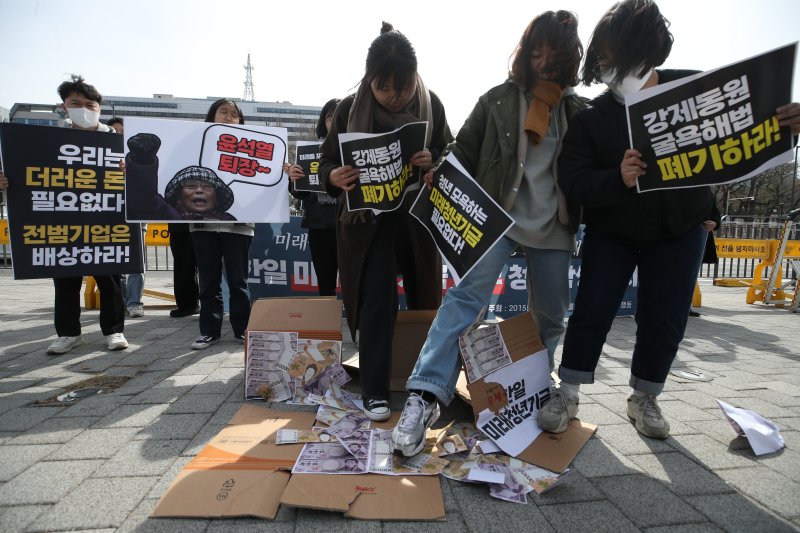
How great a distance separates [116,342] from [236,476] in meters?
2.51

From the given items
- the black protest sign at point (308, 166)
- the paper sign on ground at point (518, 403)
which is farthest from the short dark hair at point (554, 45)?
the black protest sign at point (308, 166)

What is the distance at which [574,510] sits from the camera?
1445 mm

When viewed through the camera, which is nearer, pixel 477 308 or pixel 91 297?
pixel 477 308

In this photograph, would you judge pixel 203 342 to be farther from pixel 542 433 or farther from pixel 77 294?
pixel 542 433

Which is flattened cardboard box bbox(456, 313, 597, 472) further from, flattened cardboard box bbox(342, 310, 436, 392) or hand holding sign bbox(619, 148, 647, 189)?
hand holding sign bbox(619, 148, 647, 189)

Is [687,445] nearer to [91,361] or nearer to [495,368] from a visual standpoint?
[495,368]

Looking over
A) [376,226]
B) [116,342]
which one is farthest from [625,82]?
[116,342]

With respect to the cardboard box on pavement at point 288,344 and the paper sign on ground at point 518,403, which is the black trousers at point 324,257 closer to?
the cardboard box on pavement at point 288,344

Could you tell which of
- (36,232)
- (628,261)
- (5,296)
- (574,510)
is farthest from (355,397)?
(5,296)

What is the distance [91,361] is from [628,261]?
3545 millimetres

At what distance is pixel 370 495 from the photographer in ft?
4.88

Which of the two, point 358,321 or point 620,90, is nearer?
point 620,90

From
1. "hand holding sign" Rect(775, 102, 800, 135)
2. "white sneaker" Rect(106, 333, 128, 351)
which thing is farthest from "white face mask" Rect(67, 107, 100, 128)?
Result: "hand holding sign" Rect(775, 102, 800, 135)

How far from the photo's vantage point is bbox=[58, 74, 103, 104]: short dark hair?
3.28 m
